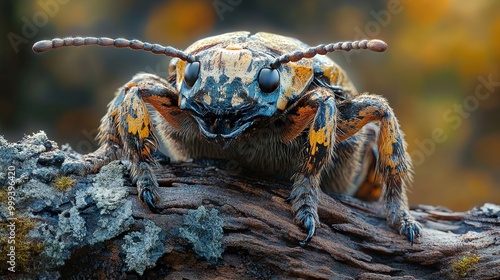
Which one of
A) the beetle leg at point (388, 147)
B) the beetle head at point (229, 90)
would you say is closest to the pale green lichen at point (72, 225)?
the beetle head at point (229, 90)

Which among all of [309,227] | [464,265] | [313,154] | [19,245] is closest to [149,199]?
[19,245]

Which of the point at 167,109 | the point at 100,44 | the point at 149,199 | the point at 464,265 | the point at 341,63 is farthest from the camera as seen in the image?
the point at 341,63

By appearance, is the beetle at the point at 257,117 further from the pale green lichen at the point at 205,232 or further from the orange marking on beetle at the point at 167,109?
the pale green lichen at the point at 205,232

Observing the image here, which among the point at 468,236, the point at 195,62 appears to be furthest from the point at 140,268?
the point at 468,236

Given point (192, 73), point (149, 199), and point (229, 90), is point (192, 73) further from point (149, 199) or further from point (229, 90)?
point (149, 199)

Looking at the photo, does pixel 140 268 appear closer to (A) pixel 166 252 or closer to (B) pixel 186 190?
(A) pixel 166 252

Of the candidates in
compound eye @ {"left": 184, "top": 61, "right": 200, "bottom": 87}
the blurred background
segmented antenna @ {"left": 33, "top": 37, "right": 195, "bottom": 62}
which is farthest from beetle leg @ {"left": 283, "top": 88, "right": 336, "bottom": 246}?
the blurred background
